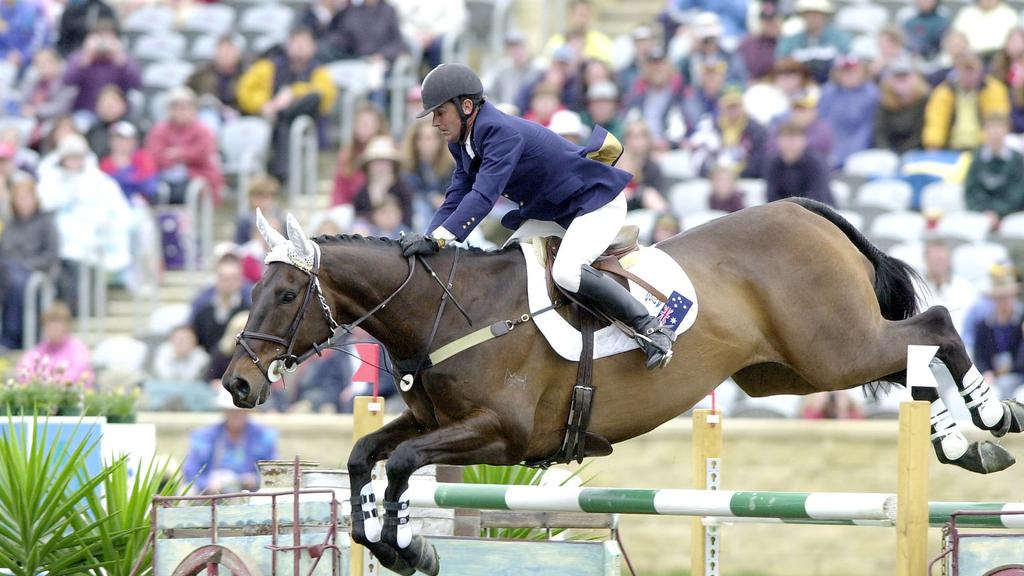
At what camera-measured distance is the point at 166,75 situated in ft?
52.6

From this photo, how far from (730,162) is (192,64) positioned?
627cm

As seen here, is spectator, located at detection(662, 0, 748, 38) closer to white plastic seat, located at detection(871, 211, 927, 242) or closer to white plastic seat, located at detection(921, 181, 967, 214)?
white plastic seat, located at detection(921, 181, 967, 214)

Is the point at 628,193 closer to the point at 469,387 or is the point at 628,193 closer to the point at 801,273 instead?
the point at 801,273

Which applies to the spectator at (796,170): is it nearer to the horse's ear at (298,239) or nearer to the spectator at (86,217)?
the spectator at (86,217)

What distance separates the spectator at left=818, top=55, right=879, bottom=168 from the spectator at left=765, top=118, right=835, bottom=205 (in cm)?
108

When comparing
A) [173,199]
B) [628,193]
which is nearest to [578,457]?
[628,193]

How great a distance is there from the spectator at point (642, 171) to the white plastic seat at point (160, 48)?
5753mm

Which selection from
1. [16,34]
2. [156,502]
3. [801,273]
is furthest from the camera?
[16,34]

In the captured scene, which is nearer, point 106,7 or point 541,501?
point 541,501

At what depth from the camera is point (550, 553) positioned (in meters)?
6.53

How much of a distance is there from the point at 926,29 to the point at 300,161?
552 centimetres

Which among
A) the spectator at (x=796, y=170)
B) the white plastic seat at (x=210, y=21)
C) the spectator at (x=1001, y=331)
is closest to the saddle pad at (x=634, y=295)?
the spectator at (x=1001, y=331)

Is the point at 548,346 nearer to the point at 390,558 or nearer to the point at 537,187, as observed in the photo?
the point at 537,187

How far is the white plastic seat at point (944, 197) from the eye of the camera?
12289mm
